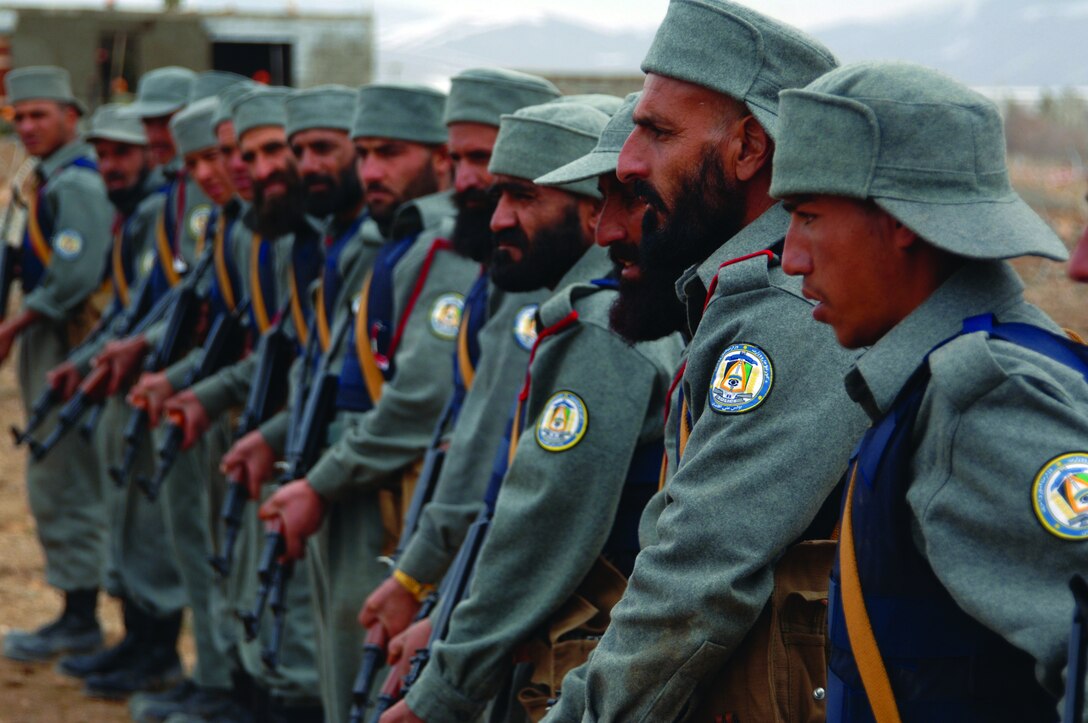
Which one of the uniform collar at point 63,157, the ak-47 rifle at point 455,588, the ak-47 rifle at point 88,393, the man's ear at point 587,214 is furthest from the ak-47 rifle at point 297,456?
the uniform collar at point 63,157

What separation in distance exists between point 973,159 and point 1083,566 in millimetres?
581

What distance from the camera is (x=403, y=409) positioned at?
188 inches

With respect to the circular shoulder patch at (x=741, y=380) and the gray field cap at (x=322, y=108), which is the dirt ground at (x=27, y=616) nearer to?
the gray field cap at (x=322, y=108)

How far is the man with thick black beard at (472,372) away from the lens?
391 centimetres

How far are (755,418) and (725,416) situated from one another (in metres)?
0.05

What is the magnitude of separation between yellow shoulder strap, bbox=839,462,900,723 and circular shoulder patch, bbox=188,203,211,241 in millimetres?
5961

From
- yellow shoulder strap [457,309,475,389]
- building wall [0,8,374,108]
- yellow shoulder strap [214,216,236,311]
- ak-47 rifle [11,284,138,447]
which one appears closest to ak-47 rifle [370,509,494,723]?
yellow shoulder strap [457,309,475,389]

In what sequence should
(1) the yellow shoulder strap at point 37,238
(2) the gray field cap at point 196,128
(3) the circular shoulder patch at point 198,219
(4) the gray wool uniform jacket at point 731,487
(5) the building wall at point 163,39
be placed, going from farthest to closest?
(5) the building wall at point 163,39 < (1) the yellow shoulder strap at point 37,238 < (3) the circular shoulder patch at point 198,219 < (2) the gray field cap at point 196,128 < (4) the gray wool uniform jacket at point 731,487

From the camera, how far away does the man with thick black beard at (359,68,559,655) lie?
12.8 ft

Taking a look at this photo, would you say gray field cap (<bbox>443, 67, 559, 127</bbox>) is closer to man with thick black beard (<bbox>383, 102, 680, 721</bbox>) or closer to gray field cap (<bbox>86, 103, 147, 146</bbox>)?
man with thick black beard (<bbox>383, 102, 680, 721</bbox>)

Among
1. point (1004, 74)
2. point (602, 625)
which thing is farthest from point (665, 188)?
point (1004, 74)

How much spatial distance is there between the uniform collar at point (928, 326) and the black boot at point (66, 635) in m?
6.89

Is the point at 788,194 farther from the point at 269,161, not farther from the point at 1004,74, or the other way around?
the point at 1004,74

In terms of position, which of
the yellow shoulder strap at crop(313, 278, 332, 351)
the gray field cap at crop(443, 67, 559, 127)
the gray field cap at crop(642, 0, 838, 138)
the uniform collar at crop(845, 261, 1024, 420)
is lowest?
the yellow shoulder strap at crop(313, 278, 332, 351)
